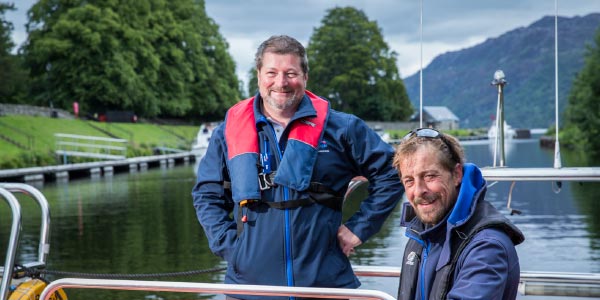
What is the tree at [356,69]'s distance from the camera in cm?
7781

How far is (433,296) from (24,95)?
171 feet

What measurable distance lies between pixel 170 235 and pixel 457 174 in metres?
12.1

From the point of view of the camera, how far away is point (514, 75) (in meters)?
134

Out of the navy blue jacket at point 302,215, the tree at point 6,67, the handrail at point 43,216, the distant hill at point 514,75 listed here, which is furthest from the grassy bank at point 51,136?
the distant hill at point 514,75

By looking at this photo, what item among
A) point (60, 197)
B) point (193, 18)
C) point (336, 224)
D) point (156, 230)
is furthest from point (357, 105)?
point (336, 224)

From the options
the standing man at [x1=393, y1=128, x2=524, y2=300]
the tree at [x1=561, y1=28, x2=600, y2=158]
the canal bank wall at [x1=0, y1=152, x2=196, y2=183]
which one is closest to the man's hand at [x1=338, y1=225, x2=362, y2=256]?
the standing man at [x1=393, y1=128, x2=524, y2=300]

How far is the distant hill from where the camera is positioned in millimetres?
108250

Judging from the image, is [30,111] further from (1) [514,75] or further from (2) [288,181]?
(1) [514,75]

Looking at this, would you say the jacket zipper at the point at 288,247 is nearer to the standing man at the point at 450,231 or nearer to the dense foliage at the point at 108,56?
the standing man at the point at 450,231

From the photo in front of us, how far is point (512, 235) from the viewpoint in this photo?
7.32 feet

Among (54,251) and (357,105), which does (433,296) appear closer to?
(54,251)

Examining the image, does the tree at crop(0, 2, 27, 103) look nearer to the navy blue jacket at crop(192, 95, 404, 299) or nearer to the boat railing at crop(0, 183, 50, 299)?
the boat railing at crop(0, 183, 50, 299)

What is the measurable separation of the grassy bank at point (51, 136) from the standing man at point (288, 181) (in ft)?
83.9

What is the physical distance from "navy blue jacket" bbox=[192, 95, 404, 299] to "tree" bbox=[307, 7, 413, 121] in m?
73.5
